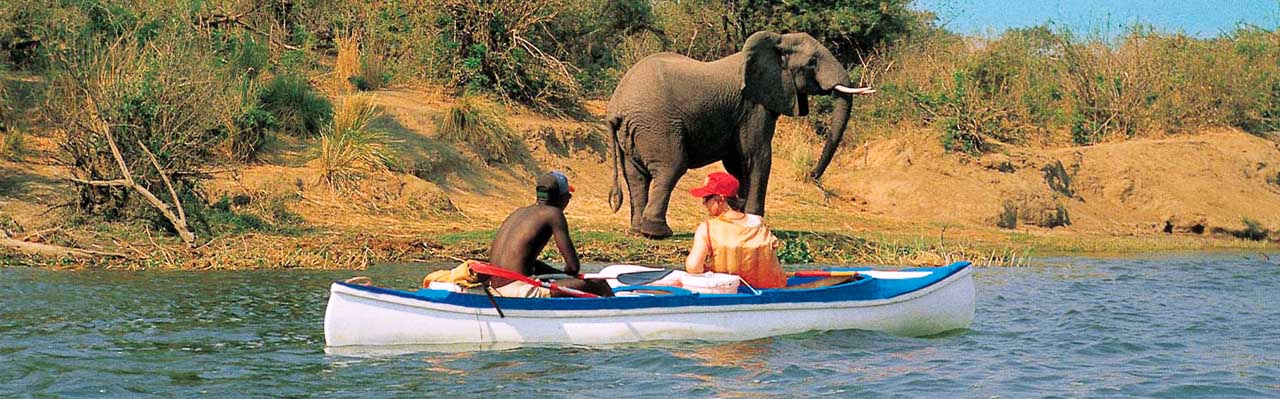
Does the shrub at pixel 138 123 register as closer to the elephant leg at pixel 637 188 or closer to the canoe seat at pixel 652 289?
the elephant leg at pixel 637 188

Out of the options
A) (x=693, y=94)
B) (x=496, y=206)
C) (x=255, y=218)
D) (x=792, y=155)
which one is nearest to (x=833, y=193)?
(x=792, y=155)

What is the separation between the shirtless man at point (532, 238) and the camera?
10547 mm

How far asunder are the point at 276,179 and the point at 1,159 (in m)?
Answer: 3.19

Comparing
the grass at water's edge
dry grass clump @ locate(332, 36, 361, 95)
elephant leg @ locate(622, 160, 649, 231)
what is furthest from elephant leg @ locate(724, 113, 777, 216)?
dry grass clump @ locate(332, 36, 361, 95)

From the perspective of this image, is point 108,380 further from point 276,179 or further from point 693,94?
point 276,179

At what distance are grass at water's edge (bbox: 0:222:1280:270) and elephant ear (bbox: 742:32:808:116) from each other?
163 centimetres

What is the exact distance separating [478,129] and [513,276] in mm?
12256

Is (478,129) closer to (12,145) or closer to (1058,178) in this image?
(12,145)

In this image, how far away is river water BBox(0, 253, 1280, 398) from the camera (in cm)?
949

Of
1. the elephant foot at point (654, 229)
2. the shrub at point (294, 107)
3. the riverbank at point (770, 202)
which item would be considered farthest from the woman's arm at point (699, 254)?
the shrub at point (294, 107)

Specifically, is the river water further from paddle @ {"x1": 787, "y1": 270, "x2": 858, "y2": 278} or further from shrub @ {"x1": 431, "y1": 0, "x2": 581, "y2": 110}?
shrub @ {"x1": 431, "y1": 0, "x2": 581, "y2": 110}

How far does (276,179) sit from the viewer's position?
19078 mm

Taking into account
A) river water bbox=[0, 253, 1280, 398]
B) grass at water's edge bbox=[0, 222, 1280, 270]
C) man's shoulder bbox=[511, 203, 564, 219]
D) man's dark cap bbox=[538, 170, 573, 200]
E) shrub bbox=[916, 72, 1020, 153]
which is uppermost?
shrub bbox=[916, 72, 1020, 153]

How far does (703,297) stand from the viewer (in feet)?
35.8
